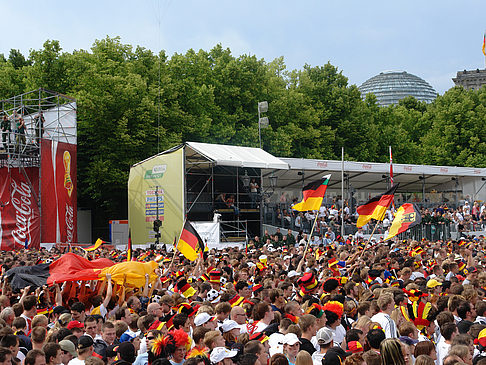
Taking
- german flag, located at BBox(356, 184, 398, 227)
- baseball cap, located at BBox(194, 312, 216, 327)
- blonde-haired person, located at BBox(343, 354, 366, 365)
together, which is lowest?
blonde-haired person, located at BBox(343, 354, 366, 365)

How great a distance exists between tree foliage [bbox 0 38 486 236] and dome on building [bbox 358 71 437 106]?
70.3 m

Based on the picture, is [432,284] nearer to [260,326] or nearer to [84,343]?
[260,326]

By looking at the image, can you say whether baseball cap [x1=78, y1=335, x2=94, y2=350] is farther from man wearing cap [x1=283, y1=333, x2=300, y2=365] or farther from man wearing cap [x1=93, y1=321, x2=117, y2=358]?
man wearing cap [x1=283, y1=333, x2=300, y2=365]

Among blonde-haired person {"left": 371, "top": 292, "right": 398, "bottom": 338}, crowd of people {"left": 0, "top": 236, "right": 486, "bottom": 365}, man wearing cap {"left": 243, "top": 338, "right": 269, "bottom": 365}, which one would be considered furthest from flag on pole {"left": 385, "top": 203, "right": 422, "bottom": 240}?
man wearing cap {"left": 243, "top": 338, "right": 269, "bottom": 365}

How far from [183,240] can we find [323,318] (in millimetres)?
6540

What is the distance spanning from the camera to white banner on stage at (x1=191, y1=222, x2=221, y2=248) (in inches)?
958

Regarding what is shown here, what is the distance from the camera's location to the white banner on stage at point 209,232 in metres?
24.3

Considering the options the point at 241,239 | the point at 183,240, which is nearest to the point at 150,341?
the point at 183,240

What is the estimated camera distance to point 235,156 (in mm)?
26281

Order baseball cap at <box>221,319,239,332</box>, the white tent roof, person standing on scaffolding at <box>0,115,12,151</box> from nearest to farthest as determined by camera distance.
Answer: baseball cap at <box>221,319,239,332</box>
the white tent roof
person standing on scaffolding at <box>0,115,12,151</box>

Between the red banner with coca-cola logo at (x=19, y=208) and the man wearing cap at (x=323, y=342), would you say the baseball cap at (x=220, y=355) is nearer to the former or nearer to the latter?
the man wearing cap at (x=323, y=342)

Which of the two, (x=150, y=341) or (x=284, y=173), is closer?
(x=150, y=341)

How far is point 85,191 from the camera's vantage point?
3441cm

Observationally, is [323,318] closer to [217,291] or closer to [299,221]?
[217,291]
